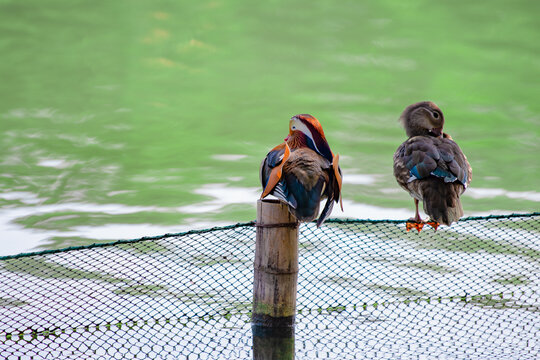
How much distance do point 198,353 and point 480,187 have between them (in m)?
4.52

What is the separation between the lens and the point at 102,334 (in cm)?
394

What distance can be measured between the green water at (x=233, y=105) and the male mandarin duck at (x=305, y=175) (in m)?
2.74

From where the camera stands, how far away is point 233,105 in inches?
382

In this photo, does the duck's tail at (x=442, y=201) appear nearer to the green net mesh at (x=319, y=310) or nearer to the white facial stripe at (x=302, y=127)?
the green net mesh at (x=319, y=310)

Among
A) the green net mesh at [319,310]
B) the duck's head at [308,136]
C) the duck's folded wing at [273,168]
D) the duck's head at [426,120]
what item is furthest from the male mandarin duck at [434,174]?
the duck's folded wing at [273,168]

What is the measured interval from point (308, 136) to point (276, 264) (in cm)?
67

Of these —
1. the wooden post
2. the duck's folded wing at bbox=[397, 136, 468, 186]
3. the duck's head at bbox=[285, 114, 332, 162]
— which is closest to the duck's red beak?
the duck's folded wing at bbox=[397, 136, 468, 186]

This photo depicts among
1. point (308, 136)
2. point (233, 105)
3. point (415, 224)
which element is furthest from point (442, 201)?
point (233, 105)

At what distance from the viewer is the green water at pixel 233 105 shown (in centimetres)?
695

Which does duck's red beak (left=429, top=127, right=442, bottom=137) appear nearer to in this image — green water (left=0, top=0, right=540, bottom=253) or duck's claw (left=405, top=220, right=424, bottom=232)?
duck's claw (left=405, top=220, right=424, bottom=232)

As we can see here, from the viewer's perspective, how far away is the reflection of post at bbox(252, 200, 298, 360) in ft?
11.6

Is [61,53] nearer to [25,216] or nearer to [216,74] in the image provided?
[216,74]

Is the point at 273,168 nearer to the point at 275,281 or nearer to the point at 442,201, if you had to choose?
the point at 275,281

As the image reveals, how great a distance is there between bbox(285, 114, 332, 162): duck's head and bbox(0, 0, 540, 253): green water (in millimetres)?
2639
